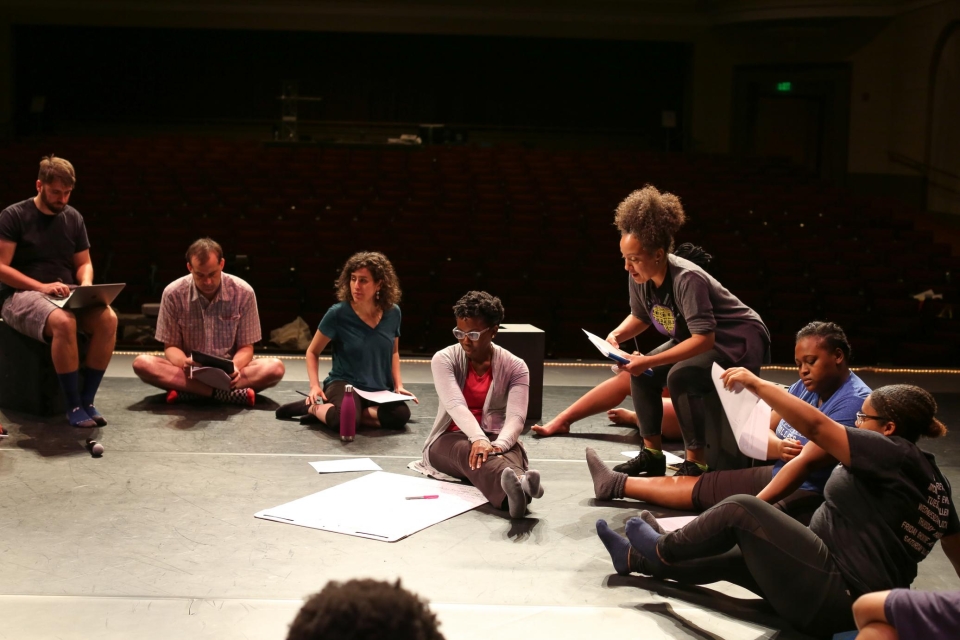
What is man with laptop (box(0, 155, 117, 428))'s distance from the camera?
4.65 meters

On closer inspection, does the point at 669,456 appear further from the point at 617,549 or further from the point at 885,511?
the point at 885,511

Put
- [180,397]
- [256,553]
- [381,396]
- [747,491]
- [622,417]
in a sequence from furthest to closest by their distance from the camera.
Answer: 1. [180,397]
2. [622,417]
3. [381,396]
4. [747,491]
5. [256,553]

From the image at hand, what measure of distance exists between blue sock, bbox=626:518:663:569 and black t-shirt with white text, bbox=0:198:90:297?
11.4 ft

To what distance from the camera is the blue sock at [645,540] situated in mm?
2754

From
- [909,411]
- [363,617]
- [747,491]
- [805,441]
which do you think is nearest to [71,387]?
[747,491]

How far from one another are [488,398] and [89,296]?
2.32m

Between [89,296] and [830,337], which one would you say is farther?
[89,296]

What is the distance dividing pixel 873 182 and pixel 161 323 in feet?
42.1

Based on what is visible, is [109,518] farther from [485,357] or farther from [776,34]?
[776,34]

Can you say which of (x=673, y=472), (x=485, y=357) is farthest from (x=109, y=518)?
(x=673, y=472)

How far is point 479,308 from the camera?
3734 mm

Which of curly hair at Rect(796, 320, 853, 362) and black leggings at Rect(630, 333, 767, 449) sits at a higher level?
curly hair at Rect(796, 320, 853, 362)

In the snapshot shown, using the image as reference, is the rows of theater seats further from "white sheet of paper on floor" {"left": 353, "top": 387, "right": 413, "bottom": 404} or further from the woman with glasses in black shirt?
the woman with glasses in black shirt

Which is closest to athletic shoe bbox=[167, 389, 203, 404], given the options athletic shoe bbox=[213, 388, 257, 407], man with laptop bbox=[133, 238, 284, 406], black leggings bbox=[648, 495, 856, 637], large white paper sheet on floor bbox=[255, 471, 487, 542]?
man with laptop bbox=[133, 238, 284, 406]
